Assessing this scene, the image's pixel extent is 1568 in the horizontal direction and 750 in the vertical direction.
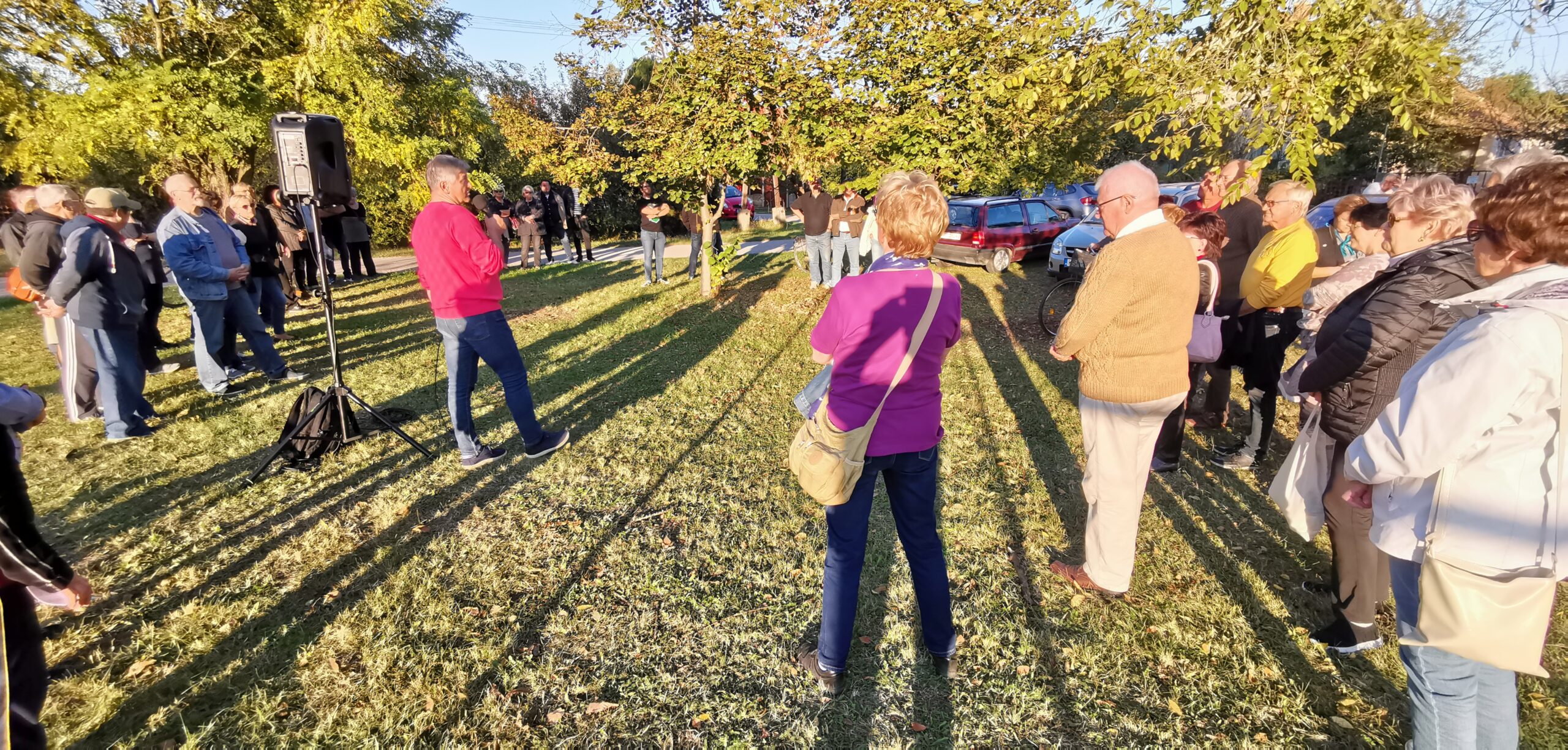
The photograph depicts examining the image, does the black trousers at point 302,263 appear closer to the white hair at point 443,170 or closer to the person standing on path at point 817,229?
the person standing on path at point 817,229

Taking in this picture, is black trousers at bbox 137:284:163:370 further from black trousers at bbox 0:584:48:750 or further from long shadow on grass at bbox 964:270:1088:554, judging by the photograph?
long shadow on grass at bbox 964:270:1088:554

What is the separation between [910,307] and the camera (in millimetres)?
2156

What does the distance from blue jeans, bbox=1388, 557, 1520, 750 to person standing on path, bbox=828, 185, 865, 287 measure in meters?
8.94

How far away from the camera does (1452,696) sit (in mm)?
1735

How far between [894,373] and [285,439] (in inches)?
177

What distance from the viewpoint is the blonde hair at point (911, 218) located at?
2176 millimetres

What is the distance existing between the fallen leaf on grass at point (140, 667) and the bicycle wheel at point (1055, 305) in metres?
8.51

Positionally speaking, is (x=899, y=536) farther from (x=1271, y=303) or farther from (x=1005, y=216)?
(x=1005, y=216)

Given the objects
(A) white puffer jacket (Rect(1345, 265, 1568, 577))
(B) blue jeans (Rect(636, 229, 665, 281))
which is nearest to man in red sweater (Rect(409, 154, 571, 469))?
(A) white puffer jacket (Rect(1345, 265, 1568, 577))

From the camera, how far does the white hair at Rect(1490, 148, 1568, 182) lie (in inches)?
71.7

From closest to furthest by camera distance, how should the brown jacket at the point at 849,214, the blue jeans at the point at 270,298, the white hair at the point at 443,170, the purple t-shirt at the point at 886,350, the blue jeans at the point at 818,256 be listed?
the purple t-shirt at the point at 886,350 → the white hair at the point at 443,170 → the blue jeans at the point at 270,298 → the brown jacket at the point at 849,214 → the blue jeans at the point at 818,256

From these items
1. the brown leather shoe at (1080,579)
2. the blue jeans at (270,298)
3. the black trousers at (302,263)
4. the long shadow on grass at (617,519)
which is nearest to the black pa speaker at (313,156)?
the long shadow on grass at (617,519)

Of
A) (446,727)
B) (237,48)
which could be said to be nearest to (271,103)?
(237,48)

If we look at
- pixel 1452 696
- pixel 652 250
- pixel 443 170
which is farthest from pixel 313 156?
pixel 652 250
